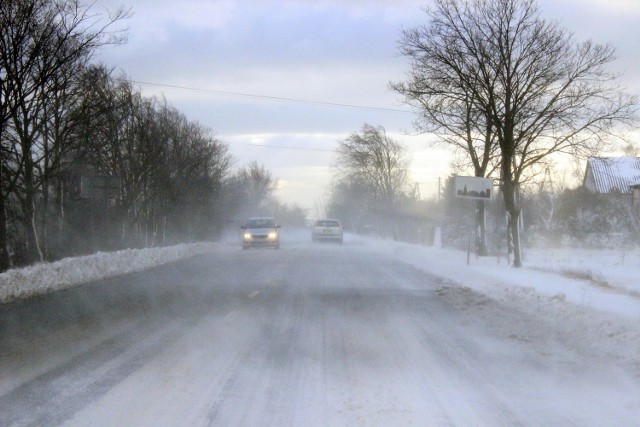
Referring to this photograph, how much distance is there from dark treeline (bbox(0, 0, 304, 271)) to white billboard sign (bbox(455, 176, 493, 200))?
1249 cm

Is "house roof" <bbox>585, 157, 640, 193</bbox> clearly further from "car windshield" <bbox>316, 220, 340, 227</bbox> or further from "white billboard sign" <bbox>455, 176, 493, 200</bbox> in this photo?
"white billboard sign" <bbox>455, 176, 493, 200</bbox>

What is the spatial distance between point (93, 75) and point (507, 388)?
72.3 ft

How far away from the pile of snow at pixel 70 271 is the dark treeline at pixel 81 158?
2946 mm

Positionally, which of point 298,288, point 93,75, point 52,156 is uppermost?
point 93,75

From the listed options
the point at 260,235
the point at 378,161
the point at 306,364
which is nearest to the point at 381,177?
the point at 378,161

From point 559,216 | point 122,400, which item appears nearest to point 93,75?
point 122,400

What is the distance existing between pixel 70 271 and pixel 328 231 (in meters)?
35.7

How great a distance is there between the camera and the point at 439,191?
78.7m

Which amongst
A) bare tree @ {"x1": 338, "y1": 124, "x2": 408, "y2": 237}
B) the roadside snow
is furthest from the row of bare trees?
the roadside snow

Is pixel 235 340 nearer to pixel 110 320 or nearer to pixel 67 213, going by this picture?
pixel 110 320

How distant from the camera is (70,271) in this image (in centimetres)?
2000

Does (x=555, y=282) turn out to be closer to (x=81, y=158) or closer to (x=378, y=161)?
(x=81, y=158)

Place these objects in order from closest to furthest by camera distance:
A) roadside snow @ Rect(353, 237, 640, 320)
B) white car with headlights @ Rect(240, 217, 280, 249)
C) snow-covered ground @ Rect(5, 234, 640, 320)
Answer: roadside snow @ Rect(353, 237, 640, 320)
snow-covered ground @ Rect(5, 234, 640, 320)
white car with headlights @ Rect(240, 217, 280, 249)

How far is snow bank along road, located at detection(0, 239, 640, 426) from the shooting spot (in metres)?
6.39
